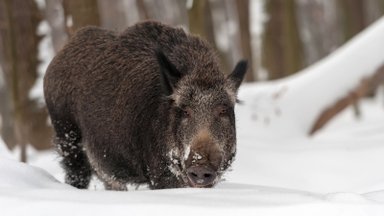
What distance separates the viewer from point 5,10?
10.2 metres

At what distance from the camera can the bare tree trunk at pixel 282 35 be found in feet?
54.5

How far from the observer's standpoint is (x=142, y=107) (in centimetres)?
610

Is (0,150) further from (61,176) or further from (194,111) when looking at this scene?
(61,176)

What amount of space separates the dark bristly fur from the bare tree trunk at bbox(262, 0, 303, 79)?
33.1ft

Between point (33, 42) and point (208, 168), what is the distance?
6687mm

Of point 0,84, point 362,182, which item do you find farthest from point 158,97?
point 0,84

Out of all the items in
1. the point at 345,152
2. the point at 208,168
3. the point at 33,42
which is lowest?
the point at 345,152

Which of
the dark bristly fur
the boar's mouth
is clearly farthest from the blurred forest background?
the boar's mouth

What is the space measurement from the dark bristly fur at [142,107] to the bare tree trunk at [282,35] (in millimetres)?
10087

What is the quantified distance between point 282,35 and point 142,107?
442 inches

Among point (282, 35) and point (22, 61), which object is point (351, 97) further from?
point (22, 61)

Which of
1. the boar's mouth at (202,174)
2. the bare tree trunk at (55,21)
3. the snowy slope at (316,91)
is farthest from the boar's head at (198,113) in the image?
the bare tree trunk at (55,21)

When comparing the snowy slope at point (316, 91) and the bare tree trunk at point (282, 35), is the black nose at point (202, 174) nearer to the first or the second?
the snowy slope at point (316, 91)

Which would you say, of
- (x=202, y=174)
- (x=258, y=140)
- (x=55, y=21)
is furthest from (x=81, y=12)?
(x=55, y=21)
